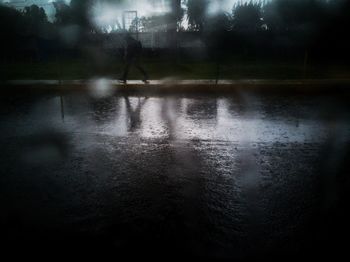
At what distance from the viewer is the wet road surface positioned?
2572 mm

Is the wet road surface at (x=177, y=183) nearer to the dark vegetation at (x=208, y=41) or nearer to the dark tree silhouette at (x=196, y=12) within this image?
the dark vegetation at (x=208, y=41)

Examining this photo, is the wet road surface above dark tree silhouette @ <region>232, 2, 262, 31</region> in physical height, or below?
below

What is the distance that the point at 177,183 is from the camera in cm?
357

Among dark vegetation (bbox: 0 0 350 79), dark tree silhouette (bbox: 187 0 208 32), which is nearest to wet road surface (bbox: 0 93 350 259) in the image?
dark vegetation (bbox: 0 0 350 79)

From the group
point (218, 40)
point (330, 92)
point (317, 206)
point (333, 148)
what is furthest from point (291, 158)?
point (218, 40)

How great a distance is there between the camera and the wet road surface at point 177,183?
2572mm

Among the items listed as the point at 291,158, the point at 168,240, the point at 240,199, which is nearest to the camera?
the point at 168,240

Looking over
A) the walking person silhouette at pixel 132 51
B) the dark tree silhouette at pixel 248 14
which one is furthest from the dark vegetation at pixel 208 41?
the walking person silhouette at pixel 132 51

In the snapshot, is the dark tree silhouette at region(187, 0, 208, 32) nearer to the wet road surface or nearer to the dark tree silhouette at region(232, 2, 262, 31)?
the dark tree silhouette at region(232, 2, 262, 31)

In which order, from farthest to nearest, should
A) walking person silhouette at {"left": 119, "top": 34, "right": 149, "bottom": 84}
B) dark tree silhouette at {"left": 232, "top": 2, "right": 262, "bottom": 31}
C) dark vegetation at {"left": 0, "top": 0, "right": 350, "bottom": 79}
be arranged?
dark tree silhouette at {"left": 232, "top": 2, "right": 262, "bottom": 31}
dark vegetation at {"left": 0, "top": 0, "right": 350, "bottom": 79}
walking person silhouette at {"left": 119, "top": 34, "right": 149, "bottom": 84}

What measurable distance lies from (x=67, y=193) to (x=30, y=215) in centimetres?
46

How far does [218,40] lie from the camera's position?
2259 cm

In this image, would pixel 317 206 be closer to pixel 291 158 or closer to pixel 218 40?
pixel 291 158

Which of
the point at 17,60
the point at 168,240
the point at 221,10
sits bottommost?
the point at 168,240
